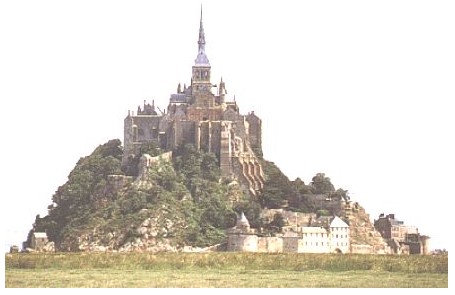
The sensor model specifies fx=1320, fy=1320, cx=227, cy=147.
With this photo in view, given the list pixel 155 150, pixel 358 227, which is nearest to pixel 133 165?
pixel 155 150

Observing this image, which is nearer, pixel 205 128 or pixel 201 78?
pixel 205 128

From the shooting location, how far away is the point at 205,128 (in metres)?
70.7

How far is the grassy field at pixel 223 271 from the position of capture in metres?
41.7

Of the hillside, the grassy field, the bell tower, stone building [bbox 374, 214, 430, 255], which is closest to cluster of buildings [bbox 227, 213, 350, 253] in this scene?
the hillside

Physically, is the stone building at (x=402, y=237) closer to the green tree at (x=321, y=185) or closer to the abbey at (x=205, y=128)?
the green tree at (x=321, y=185)

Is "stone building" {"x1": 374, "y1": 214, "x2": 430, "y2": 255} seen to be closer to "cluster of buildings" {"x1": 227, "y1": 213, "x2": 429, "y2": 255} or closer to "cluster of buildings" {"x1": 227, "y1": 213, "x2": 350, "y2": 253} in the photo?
"cluster of buildings" {"x1": 227, "y1": 213, "x2": 429, "y2": 255}

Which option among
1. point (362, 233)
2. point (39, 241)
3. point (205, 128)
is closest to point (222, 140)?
point (205, 128)

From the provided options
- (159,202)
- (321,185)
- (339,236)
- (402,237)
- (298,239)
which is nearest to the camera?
(298,239)

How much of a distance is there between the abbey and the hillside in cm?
67

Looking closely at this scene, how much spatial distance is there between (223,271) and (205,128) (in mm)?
Answer: 25399

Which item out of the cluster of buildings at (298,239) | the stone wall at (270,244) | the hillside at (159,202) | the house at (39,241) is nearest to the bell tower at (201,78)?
the hillside at (159,202)

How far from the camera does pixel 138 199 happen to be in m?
66.5

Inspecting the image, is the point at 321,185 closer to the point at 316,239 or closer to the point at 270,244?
the point at 316,239

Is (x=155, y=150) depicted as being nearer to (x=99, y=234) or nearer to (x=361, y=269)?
(x=99, y=234)
